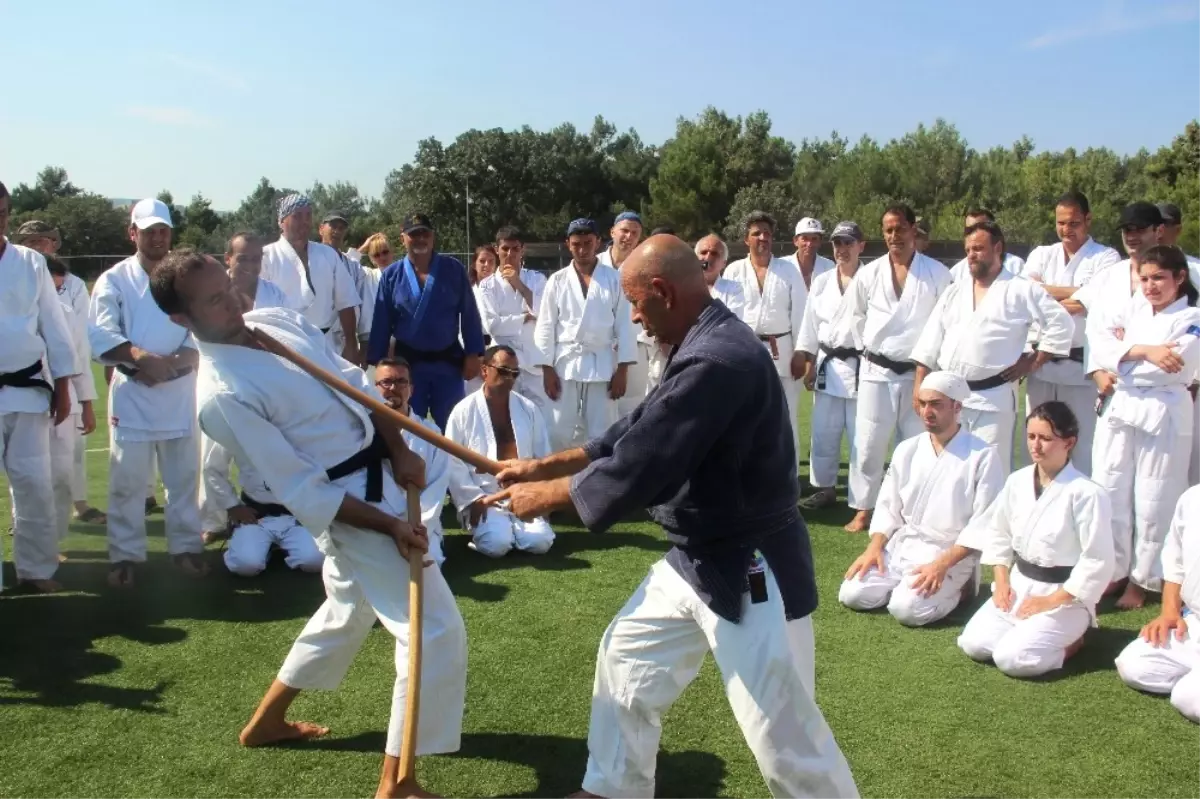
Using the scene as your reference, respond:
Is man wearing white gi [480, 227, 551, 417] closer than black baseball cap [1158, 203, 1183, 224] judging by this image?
No

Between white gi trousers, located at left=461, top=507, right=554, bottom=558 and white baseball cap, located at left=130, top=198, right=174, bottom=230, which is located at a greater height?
white baseball cap, located at left=130, top=198, right=174, bottom=230

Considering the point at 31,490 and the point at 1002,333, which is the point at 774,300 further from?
the point at 31,490

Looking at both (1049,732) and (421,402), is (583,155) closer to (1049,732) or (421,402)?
(421,402)

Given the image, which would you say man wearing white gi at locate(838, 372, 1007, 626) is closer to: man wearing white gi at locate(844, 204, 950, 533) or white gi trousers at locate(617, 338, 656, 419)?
man wearing white gi at locate(844, 204, 950, 533)

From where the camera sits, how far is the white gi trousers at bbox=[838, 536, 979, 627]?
486cm

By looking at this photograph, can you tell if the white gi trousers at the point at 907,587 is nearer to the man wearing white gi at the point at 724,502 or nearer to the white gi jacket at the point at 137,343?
the man wearing white gi at the point at 724,502

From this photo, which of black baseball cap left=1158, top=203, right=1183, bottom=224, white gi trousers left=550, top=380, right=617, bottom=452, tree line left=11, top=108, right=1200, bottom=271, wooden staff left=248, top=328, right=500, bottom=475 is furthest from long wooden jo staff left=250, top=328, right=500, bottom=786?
tree line left=11, top=108, right=1200, bottom=271

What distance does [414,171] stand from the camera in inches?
1996

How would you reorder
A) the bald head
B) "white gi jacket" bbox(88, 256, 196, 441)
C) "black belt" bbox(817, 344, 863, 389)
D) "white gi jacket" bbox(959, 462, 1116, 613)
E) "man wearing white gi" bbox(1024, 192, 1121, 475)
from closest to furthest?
1. the bald head
2. "white gi jacket" bbox(959, 462, 1116, 613)
3. "white gi jacket" bbox(88, 256, 196, 441)
4. "man wearing white gi" bbox(1024, 192, 1121, 475)
5. "black belt" bbox(817, 344, 863, 389)

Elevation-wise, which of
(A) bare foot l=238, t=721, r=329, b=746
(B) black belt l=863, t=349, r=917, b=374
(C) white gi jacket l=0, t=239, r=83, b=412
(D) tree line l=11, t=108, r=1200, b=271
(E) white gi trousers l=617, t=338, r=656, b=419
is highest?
(D) tree line l=11, t=108, r=1200, b=271

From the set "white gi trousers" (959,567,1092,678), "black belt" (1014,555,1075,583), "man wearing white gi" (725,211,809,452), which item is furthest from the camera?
"man wearing white gi" (725,211,809,452)

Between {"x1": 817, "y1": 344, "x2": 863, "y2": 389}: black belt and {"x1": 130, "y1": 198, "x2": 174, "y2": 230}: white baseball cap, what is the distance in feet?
14.9

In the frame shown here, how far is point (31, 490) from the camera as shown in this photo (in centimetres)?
520

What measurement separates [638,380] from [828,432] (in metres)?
1.74
